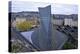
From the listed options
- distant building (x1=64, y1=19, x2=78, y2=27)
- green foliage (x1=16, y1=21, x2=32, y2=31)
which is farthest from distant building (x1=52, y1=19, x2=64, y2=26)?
green foliage (x1=16, y1=21, x2=32, y2=31)

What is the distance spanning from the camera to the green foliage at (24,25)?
1.76 meters

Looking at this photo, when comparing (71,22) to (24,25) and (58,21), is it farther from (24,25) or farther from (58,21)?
(24,25)

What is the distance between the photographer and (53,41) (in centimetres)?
188

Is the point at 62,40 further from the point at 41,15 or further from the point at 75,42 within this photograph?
the point at 41,15

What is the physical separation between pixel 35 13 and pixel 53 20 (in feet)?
0.79

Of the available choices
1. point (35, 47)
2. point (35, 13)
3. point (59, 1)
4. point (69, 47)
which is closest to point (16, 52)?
point (35, 47)

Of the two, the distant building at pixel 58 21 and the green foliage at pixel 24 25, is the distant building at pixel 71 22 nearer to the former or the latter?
the distant building at pixel 58 21

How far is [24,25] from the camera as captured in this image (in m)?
1.79

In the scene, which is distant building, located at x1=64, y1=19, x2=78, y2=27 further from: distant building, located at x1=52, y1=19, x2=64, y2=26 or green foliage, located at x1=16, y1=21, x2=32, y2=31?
green foliage, located at x1=16, y1=21, x2=32, y2=31

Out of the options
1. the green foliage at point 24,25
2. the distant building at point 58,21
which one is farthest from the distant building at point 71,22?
the green foliage at point 24,25

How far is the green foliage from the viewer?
1757 mm

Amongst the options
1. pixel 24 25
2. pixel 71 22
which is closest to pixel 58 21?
pixel 71 22

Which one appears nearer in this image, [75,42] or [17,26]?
[17,26]

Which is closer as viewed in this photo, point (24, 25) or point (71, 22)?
point (24, 25)
